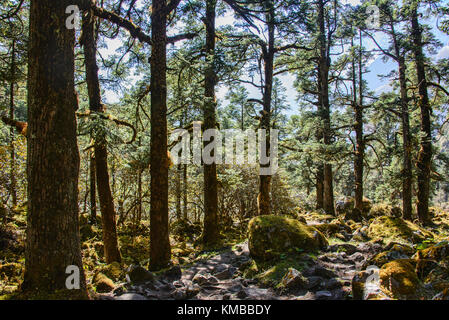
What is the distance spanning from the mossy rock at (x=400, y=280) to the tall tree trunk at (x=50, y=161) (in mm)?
3854

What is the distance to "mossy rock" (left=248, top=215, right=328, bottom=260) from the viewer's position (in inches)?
234

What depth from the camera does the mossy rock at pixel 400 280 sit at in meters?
3.05

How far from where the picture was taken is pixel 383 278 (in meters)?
3.26

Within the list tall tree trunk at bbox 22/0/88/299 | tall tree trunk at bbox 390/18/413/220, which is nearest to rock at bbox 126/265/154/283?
tall tree trunk at bbox 22/0/88/299

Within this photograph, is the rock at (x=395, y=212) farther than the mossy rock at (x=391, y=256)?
Yes

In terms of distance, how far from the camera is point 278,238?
607 cm

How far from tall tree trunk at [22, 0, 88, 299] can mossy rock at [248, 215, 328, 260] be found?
379 centimetres

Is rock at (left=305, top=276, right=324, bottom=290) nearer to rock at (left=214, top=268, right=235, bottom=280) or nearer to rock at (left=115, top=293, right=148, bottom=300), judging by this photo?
rock at (left=214, top=268, right=235, bottom=280)

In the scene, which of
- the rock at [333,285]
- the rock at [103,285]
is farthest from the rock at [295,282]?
the rock at [103,285]

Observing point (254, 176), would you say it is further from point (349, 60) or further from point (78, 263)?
point (78, 263)

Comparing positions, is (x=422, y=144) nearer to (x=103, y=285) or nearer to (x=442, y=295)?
(x=442, y=295)

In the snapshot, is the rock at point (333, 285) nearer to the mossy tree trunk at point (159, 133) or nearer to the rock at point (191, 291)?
the rock at point (191, 291)
